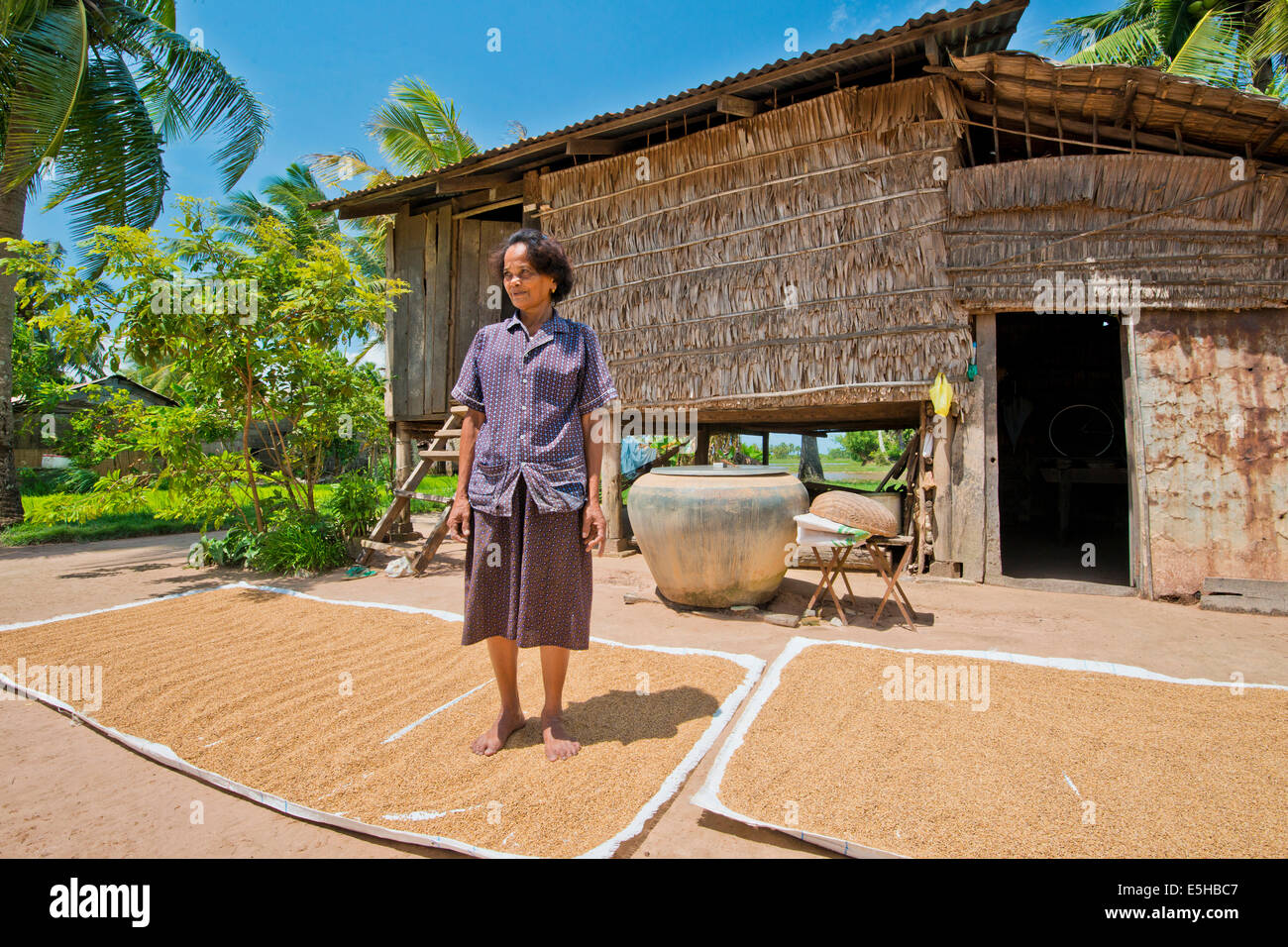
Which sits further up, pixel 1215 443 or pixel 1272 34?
pixel 1272 34

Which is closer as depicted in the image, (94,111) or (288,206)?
(94,111)

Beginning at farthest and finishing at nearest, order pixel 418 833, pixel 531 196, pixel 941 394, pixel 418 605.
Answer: pixel 531 196, pixel 941 394, pixel 418 605, pixel 418 833

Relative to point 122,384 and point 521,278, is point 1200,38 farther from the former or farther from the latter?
point 122,384

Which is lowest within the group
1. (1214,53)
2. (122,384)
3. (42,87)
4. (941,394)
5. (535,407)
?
(535,407)

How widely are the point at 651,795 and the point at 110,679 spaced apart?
3.07 metres

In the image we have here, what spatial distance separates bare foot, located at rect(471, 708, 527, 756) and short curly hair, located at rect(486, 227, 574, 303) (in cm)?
178

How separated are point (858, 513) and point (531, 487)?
9.27 feet

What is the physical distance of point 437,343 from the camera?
30.2 feet

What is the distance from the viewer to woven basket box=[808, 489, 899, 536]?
445 centimetres

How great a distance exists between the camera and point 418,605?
5.31m

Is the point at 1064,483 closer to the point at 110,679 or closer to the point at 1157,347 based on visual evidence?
the point at 1157,347

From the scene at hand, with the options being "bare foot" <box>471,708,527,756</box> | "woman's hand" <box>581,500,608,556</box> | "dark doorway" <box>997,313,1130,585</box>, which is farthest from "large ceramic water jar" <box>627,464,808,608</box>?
"dark doorway" <box>997,313,1130,585</box>

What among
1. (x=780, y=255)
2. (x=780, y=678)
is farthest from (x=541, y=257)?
(x=780, y=255)
